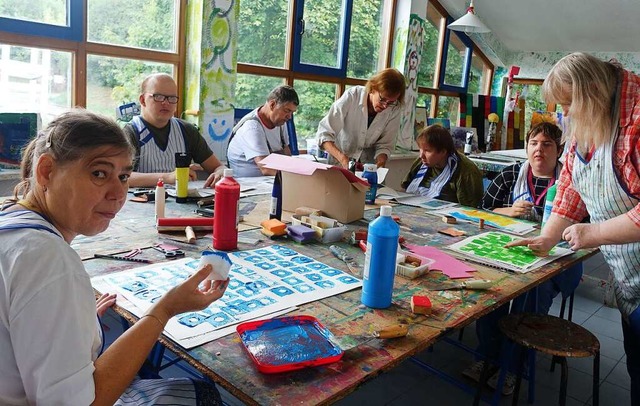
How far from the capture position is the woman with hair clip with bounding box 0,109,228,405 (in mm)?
783

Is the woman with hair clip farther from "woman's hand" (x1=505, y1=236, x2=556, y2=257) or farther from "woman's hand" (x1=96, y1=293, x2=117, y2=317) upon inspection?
"woman's hand" (x1=505, y1=236, x2=556, y2=257)

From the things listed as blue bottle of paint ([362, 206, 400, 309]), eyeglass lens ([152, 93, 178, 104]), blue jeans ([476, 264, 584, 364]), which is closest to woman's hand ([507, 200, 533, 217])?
blue jeans ([476, 264, 584, 364])

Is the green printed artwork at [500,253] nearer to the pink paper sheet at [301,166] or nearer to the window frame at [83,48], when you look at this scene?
the pink paper sheet at [301,166]

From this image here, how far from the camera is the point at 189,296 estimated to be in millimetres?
1021

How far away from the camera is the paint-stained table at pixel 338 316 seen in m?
0.93

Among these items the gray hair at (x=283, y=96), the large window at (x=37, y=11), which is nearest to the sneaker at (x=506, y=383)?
the gray hair at (x=283, y=96)

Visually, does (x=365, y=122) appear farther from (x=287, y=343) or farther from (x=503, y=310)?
(x=287, y=343)

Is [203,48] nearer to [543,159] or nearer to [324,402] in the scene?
[543,159]

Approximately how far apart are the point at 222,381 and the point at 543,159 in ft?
7.22

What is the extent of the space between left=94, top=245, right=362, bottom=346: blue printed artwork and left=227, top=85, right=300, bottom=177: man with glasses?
1842 mm

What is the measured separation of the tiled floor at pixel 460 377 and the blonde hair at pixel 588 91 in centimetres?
119

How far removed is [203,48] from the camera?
145 inches

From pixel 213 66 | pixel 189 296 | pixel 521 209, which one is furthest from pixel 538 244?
pixel 213 66

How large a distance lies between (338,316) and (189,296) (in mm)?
381
